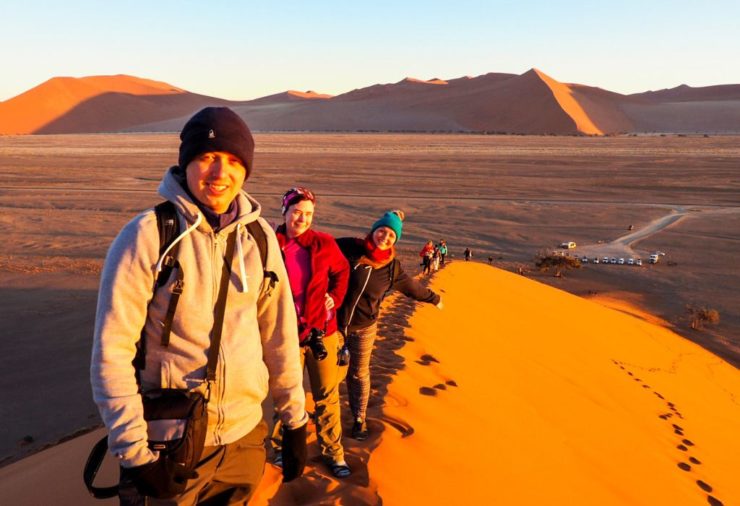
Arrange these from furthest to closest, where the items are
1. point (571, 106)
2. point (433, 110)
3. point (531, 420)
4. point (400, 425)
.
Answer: point (433, 110), point (571, 106), point (531, 420), point (400, 425)

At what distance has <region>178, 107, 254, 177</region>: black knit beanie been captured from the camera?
1.72 m

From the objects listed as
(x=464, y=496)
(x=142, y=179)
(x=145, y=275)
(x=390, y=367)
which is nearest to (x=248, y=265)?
(x=145, y=275)

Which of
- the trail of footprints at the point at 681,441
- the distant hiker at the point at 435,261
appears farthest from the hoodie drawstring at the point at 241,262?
the distant hiker at the point at 435,261

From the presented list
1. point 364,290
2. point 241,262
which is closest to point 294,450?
point 241,262

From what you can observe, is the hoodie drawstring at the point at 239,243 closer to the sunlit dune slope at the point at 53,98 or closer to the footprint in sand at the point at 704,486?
the footprint in sand at the point at 704,486

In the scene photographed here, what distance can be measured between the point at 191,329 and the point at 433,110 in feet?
377

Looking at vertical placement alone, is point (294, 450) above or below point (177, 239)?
below

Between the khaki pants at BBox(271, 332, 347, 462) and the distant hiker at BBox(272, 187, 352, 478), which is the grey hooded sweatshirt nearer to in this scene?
the distant hiker at BBox(272, 187, 352, 478)

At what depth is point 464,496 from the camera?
341 centimetres

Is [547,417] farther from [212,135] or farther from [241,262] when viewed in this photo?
[212,135]

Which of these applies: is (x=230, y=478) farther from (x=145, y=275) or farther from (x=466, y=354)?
(x=466, y=354)

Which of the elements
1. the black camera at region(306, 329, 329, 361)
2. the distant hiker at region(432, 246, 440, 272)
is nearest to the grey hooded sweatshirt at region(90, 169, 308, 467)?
the black camera at region(306, 329, 329, 361)

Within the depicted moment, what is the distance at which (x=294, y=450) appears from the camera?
2021mm

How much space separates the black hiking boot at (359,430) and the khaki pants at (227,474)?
6.47 feet
